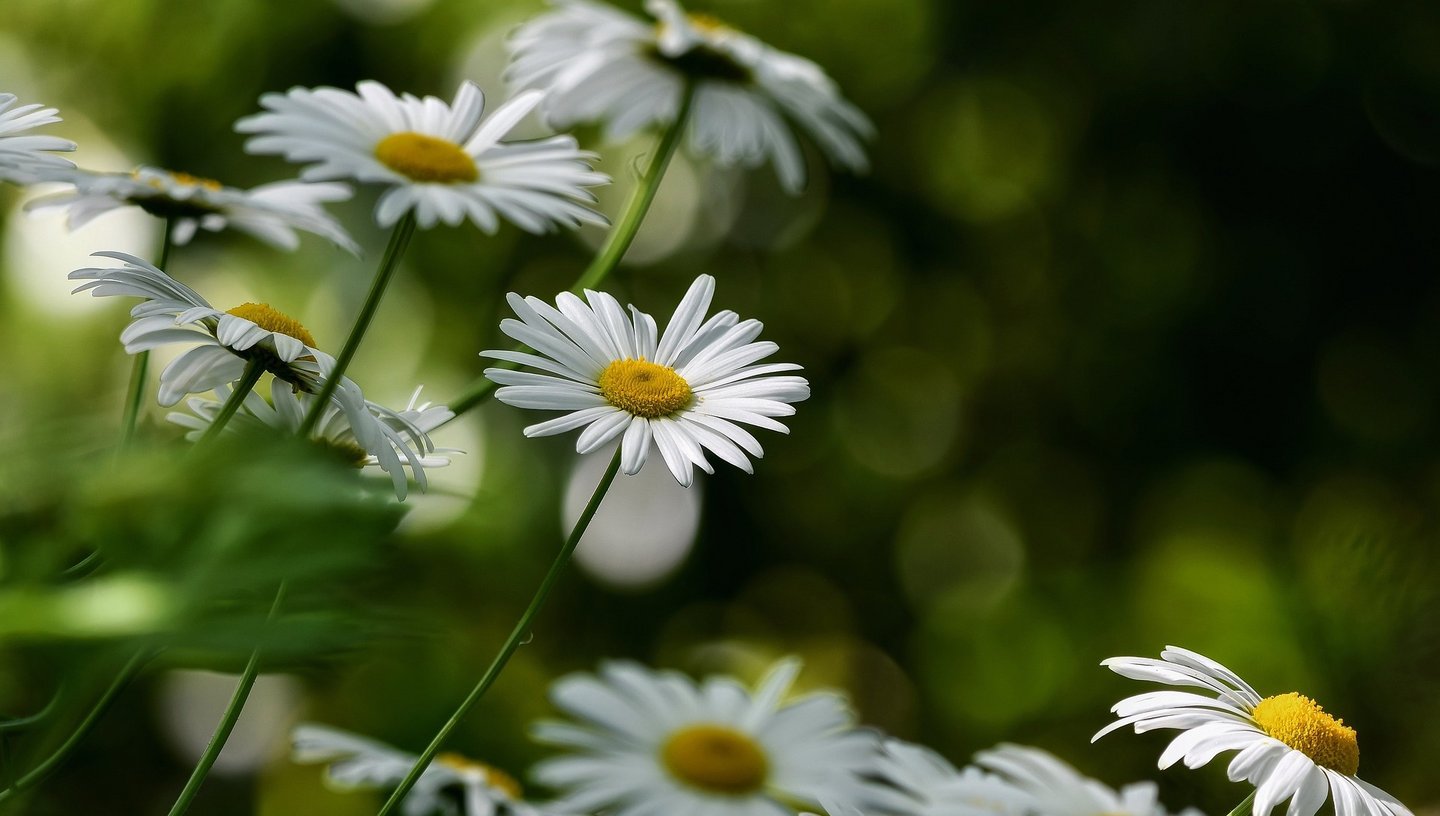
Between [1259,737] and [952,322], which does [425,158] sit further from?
[952,322]

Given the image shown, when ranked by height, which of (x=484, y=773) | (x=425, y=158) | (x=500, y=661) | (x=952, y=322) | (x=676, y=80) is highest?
(x=952, y=322)

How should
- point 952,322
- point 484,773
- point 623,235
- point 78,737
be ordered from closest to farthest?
point 78,737 → point 623,235 → point 484,773 → point 952,322

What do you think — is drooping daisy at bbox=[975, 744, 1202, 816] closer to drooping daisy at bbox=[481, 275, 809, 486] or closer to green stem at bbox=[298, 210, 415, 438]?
drooping daisy at bbox=[481, 275, 809, 486]

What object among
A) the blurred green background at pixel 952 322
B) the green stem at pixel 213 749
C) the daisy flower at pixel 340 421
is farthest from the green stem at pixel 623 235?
→ the blurred green background at pixel 952 322

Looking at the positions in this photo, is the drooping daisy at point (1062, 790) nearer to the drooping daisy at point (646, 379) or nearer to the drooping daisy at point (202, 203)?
the drooping daisy at point (646, 379)

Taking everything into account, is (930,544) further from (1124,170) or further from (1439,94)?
(1439,94)

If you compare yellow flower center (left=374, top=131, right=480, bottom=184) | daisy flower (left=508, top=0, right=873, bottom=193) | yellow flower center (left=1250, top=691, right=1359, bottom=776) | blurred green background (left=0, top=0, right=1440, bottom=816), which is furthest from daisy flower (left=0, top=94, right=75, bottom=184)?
blurred green background (left=0, top=0, right=1440, bottom=816)

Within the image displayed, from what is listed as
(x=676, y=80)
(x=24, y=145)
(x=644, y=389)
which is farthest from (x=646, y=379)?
(x=676, y=80)
